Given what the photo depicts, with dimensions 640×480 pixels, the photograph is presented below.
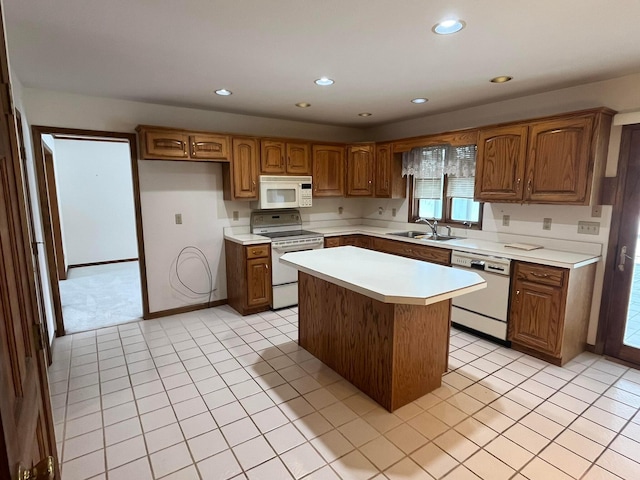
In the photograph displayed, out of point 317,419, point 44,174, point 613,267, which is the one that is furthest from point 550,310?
point 44,174

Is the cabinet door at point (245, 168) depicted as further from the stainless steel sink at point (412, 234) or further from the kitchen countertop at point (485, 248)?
the stainless steel sink at point (412, 234)

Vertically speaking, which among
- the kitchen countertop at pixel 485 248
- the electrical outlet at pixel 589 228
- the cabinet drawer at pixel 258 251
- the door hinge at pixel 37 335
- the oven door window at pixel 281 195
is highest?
the oven door window at pixel 281 195

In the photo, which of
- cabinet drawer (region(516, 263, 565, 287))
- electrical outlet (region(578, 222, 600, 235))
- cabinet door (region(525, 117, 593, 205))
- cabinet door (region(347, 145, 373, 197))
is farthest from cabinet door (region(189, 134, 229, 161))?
electrical outlet (region(578, 222, 600, 235))

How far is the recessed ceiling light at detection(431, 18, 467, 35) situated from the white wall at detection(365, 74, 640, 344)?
1837 mm

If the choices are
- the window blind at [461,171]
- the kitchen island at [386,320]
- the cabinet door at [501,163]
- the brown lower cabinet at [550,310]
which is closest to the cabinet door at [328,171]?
the window blind at [461,171]

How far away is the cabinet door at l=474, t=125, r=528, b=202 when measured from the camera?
10.7ft

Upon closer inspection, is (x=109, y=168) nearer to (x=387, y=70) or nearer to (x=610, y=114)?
(x=387, y=70)

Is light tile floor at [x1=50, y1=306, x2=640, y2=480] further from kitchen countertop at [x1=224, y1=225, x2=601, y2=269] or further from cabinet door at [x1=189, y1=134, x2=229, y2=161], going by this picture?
cabinet door at [x1=189, y1=134, x2=229, y2=161]

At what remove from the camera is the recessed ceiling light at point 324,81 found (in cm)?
300

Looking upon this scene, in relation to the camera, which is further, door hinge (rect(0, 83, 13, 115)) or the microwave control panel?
the microwave control panel

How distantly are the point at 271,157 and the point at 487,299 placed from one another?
2909 mm

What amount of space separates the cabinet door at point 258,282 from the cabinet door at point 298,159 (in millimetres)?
1263

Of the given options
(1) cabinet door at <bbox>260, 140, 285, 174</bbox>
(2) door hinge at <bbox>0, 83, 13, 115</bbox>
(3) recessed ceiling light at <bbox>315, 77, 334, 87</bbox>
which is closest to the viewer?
(2) door hinge at <bbox>0, 83, 13, 115</bbox>

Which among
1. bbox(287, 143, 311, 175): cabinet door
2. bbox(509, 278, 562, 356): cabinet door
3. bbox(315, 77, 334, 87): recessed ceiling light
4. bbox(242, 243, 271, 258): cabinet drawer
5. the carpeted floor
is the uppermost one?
bbox(315, 77, 334, 87): recessed ceiling light
